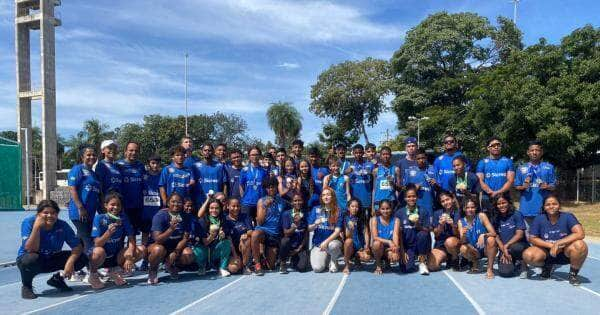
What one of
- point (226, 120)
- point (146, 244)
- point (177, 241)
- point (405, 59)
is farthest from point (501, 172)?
point (226, 120)

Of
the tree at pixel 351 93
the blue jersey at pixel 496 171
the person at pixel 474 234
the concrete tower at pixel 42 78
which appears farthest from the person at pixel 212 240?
the tree at pixel 351 93

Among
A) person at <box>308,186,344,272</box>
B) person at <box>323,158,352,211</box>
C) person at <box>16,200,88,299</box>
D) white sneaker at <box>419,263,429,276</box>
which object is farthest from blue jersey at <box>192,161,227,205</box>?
white sneaker at <box>419,263,429,276</box>

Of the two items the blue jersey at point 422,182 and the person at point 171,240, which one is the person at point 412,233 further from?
the person at point 171,240

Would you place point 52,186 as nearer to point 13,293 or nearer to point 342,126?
point 342,126

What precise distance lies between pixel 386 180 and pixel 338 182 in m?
0.80

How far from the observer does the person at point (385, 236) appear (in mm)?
6367

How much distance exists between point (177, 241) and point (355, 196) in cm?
293

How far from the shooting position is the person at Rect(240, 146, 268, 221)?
721cm

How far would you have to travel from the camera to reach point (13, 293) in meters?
5.61

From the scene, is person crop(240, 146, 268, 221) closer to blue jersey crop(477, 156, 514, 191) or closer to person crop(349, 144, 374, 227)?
person crop(349, 144, 374, 227)

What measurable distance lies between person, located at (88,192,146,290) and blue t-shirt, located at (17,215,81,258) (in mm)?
287

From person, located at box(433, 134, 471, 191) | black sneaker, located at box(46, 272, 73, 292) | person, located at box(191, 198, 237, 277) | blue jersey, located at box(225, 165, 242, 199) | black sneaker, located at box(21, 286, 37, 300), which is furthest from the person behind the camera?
blue jersey, located at box(225, 165, 242, 199)

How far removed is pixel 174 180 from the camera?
22.1ft

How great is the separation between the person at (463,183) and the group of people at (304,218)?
2 centimetres
